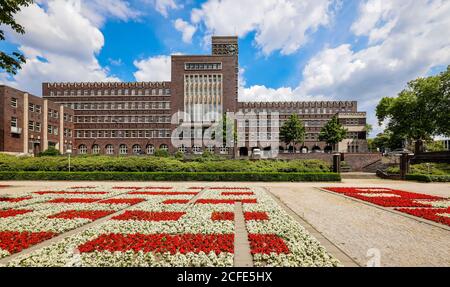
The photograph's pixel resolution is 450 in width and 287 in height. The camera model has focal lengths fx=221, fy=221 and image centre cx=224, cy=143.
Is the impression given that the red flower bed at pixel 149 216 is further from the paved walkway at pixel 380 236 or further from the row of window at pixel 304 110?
the row of window at pixel 304 110

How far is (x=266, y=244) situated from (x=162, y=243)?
2.52 metres

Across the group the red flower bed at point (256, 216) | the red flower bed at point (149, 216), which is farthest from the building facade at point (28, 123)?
the red flower bed at point (256, 216)

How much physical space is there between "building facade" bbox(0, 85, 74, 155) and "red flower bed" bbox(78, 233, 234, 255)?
157ft

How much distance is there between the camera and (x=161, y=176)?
22.0m

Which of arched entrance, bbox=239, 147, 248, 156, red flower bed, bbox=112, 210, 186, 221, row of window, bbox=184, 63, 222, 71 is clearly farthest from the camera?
arched entrance, bbox=239, 147, 248, 156

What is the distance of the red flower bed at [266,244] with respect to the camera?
493 cm

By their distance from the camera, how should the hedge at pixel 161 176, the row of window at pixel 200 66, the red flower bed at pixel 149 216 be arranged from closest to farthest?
1. the red flower bed at pixel 149 216
2. the hedge at pixel 161 176
3. the row of window at pixel 200 66

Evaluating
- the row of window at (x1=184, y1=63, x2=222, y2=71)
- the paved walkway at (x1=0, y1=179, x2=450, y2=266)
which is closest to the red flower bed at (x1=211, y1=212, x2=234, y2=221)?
the paved walkway at (x1=0, y1=179, x2=450, y2=266)

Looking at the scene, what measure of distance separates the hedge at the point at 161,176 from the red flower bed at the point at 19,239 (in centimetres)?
1589

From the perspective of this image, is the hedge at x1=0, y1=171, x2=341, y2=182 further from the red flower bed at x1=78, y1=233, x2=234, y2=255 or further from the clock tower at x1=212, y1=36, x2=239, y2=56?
the clock tower at x1=212, y1=36, x2=239, y2=56

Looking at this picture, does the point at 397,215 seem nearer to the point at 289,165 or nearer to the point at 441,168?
the point at 289,165

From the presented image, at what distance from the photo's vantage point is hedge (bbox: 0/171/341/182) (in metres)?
21.9

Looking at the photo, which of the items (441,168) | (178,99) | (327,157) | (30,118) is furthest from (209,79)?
(441,168)
